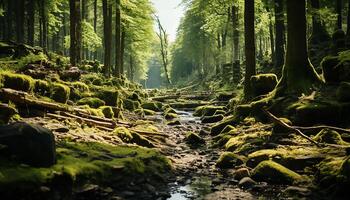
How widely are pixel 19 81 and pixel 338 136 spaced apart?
9.64 m

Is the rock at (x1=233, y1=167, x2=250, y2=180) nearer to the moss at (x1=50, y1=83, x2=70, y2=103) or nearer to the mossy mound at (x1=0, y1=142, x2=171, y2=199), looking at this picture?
the mossy mound at (x1=0, y1=142, x2=171, y2=199)

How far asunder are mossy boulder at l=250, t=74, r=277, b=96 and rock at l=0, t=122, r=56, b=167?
1087 centimetres

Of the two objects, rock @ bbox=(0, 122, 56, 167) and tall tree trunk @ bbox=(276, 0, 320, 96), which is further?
tall tree trunk @ bbox=(276, 0, 320, 96)

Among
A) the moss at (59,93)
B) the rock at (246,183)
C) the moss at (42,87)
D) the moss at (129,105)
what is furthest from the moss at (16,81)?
the moss at (129,105)

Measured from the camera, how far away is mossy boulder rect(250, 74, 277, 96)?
16250 mm

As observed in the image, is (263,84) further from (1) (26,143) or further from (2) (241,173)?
(1) (26,143)

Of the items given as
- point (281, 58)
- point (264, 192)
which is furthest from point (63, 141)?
point (281, 58)

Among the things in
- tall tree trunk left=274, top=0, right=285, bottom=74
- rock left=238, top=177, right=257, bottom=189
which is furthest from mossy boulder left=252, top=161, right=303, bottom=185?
tall tree trunk left=274, top=0, right=285, bottom=74

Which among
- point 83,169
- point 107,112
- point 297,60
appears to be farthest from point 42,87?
point 297,60

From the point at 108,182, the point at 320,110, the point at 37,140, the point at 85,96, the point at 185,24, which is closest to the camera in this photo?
A: the point at 37,140

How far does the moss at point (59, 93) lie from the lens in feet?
47.1

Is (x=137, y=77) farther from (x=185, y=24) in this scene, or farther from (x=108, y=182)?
(x=108, y=182)

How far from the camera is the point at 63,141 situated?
9.89m

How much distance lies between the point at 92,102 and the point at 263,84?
23.3ft
